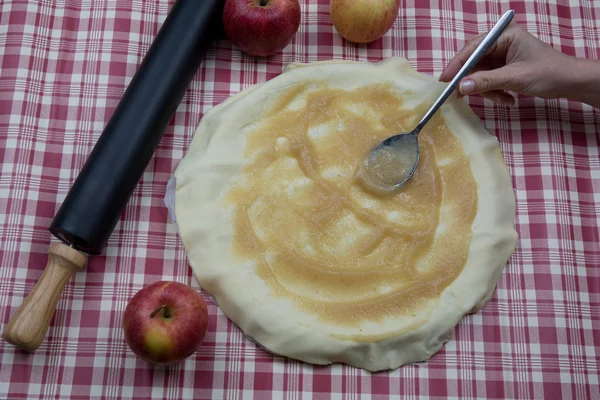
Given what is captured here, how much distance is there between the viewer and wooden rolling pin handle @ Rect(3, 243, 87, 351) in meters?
1.18

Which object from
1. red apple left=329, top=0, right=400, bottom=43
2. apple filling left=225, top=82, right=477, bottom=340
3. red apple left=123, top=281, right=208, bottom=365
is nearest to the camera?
red apple left=123, top=281, right=208, bottom=365

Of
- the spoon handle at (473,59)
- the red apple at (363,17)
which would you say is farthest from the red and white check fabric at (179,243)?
the spoon handle at (473,59)

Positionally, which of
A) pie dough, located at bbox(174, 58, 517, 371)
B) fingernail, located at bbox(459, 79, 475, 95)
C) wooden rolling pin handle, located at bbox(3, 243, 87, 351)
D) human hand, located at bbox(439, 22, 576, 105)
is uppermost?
human hand, located at bbox(439, 22, 576, 105)

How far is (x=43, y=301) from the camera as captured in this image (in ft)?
3.94

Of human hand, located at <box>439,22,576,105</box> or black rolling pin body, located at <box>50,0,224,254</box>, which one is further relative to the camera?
human hand, located at <box>439,22,576,105</box>

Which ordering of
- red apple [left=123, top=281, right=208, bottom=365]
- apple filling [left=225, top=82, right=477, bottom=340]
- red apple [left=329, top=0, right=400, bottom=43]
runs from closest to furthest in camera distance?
red apple [left=123, top=281, right=208, bottom=365], apple filling [left=225, top=82, right=477, bottom=340], red apple [left=329, top=0, right=400, bottom=43]

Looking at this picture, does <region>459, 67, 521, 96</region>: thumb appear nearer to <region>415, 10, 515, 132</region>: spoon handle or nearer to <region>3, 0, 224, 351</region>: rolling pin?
<region>415, 10, 515, 132</region>: spoon handle

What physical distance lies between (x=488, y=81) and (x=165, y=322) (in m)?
0.86

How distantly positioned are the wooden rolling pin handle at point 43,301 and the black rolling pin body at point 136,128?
0.14 feet

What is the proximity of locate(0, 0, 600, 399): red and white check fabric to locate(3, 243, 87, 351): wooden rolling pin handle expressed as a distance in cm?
6

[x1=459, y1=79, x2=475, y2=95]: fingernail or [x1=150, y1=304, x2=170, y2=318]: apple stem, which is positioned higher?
[x1=459, y1=79, x2=475, y2=95]: fingernail

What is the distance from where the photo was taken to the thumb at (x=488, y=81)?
51.5 inches

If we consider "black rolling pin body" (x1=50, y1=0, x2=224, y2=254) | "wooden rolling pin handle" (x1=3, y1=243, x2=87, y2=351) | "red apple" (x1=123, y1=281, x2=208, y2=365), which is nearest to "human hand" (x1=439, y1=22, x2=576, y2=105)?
"black rolling pin body" (x1=50, y1=0, x2=224, y2=254)

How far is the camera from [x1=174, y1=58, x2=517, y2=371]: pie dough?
1.25 meters
